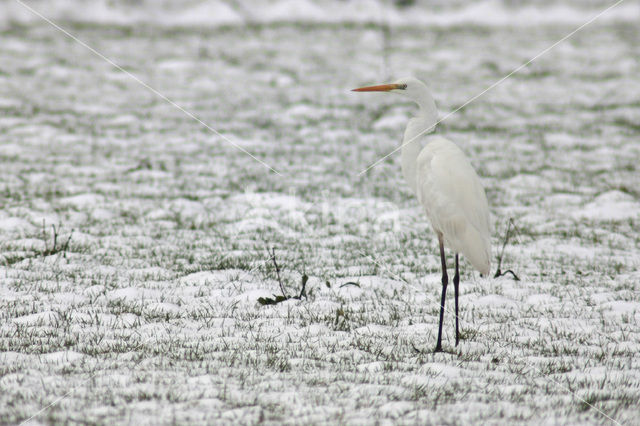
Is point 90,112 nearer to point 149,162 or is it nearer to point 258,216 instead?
point 149,162

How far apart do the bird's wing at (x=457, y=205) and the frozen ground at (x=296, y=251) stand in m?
0.75

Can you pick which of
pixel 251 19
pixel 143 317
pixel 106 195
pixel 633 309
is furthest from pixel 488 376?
pixel 251 19

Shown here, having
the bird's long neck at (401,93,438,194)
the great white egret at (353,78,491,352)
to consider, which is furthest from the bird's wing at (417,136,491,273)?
the bird's long neck at (401,93,438,194)

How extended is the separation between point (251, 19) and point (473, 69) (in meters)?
11.7

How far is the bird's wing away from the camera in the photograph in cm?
529

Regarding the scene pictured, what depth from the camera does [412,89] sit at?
585cm

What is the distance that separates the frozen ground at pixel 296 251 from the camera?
4297 mm

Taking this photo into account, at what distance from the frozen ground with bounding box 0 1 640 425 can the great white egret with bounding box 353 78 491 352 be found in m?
0.71

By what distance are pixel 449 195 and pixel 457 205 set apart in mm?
100

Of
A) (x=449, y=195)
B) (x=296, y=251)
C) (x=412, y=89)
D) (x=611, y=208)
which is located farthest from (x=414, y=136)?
(x=611, y=208)

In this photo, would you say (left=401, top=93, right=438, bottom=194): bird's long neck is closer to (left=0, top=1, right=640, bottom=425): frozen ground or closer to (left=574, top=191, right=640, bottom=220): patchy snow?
(left=0, top=1, right=640, bottom=425): frozen ground

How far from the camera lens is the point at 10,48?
68.9 ft

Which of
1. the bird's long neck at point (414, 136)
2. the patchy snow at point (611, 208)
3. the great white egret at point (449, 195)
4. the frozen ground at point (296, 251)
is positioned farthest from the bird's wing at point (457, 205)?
the patchy snow at point (611, 208)

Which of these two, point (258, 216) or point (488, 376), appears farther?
point (258, 216)
